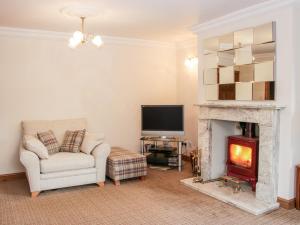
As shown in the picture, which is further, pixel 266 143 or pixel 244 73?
pixel 244 73

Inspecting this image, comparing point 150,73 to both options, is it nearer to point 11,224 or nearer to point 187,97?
point 187,97

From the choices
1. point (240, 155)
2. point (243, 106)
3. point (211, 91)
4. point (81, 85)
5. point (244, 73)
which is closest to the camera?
point (243, 106)

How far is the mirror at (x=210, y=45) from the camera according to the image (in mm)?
4500

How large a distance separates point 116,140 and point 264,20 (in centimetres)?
342

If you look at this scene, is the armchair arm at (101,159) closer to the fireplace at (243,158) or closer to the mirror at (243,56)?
the fireplace at (243,158)

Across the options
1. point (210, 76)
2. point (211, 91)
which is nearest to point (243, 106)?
point (211, 91)

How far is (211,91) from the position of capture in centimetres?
462

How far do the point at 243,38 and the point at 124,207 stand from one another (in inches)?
107

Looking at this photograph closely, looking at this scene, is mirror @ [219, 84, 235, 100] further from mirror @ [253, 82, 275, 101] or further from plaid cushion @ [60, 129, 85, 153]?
plaid cushion @ [60, 129, 85, 153]

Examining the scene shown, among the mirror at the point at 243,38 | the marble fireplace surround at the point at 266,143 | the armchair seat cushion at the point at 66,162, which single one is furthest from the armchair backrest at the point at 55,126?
the mirror at the point at 243,38

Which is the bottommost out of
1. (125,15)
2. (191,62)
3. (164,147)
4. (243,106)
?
(164,147)

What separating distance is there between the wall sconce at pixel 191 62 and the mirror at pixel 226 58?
1365mm

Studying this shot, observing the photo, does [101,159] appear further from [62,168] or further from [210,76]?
[210,76]

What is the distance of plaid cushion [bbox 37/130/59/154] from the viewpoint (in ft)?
15.0
